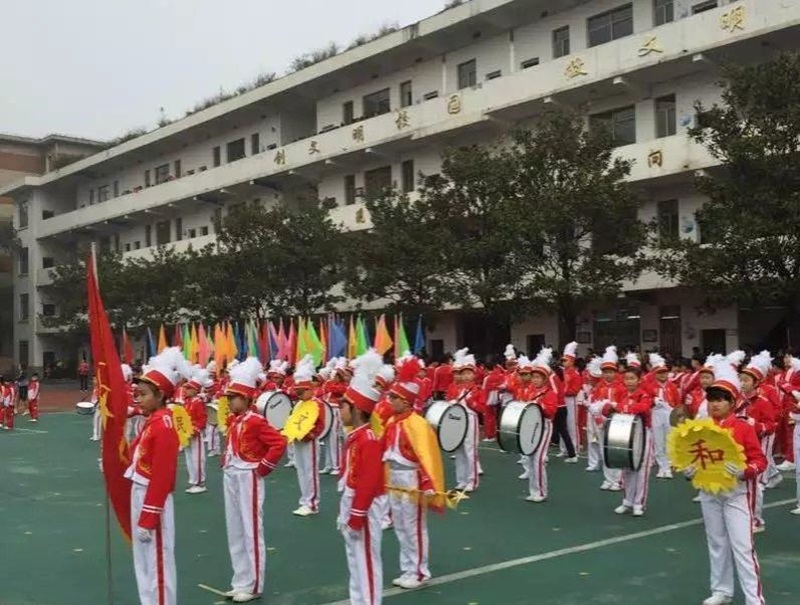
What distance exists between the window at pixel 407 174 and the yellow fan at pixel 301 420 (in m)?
21.5

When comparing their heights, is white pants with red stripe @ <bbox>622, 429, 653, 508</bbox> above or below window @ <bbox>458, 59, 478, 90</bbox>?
below

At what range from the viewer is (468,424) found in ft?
36.6

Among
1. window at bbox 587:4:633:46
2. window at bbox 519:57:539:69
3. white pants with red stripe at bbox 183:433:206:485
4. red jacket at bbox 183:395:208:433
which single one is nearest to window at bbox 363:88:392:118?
window at bbox 519:57:539:69

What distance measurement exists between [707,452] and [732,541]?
0.65 m

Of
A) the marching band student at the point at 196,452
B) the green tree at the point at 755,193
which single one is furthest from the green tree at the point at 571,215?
the marching band student at the point at 196,452

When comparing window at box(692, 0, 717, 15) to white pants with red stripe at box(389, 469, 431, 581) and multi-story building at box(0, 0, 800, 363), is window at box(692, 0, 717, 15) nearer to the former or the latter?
multi-story building at box(0, 0, 800, 363)

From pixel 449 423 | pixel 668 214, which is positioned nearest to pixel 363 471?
pixel 449 423

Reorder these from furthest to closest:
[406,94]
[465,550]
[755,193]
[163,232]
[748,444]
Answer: [163,232] < [406,94] < [755,193] < [465,550] < [748,444]

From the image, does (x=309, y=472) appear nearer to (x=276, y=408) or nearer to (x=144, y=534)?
(x=276, y=408)

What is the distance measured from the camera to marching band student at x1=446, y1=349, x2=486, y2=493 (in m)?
12.2

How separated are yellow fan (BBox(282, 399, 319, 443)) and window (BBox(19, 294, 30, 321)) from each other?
49958mm

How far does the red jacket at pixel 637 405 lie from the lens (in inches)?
412

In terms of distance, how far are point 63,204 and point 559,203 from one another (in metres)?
44.3

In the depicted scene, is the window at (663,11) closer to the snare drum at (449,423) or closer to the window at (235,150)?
the snare drum at (449,423)
